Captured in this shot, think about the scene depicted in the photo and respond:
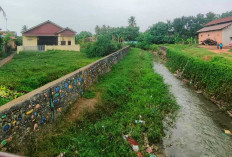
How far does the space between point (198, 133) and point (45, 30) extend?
26.3m

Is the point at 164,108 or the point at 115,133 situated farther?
the point at 164,108

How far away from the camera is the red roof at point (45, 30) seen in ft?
84.5

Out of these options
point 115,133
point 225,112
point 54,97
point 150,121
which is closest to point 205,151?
point 150,121

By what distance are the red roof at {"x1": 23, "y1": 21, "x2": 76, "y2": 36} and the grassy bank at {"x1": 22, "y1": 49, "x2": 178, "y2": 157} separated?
2198cm

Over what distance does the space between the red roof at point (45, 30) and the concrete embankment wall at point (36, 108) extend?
76.2 feet

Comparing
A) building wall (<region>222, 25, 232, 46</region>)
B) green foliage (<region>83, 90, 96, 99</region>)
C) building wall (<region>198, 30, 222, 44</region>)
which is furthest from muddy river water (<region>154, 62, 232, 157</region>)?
building wall (<region>198, 30, 222, 44</region>)

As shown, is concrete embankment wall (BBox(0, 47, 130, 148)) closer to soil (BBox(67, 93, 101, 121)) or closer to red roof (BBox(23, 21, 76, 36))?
soil (BBox(67, 93, 101, 121))

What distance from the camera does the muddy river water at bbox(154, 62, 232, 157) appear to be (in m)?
4.41

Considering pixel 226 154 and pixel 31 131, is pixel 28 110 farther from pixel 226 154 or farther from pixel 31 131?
pixel 226 154

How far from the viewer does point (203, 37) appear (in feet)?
118

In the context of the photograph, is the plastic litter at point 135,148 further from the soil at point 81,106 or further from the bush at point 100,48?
the bush at point 100,48

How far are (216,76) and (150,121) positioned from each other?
4658mm

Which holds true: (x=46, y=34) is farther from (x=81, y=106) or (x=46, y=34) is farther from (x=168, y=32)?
(x=168, y=32)

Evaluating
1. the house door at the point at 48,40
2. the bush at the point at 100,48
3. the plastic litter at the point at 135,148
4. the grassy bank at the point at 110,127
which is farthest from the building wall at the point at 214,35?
the plastic litter at the point at 135,148
